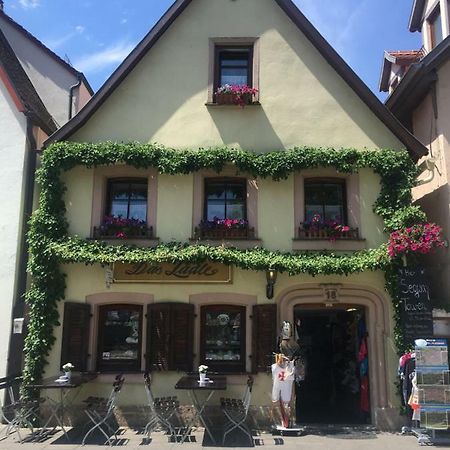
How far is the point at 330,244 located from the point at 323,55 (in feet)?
13.5

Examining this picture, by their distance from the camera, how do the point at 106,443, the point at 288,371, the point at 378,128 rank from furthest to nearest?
the point at 378,128, the point at 288,371, the point at 106,443

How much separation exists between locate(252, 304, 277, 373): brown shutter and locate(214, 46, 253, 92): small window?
16.7ft

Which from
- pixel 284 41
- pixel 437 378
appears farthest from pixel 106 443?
pixel 284 41

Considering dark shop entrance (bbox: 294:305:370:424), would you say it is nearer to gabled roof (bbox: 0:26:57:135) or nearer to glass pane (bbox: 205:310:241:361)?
glass pane (bbox: 205:310:241:361)

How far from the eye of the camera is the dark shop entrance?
10.8 m

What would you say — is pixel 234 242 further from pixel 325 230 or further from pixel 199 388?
pixel 199 388

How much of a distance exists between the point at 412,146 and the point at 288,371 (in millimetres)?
5332

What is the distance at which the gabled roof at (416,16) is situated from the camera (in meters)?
13.5

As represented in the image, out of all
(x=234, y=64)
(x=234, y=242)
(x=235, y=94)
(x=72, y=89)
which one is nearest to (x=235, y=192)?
(x=234, y=242)

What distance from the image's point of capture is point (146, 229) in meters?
10.8

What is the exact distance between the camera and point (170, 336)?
33.6ft

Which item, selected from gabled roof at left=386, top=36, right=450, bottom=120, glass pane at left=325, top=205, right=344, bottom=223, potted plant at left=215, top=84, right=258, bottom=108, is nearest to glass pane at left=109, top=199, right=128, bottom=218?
potted plant at left=215, top=84, right=258, bottom=108

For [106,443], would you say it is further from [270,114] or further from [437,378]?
[270,114]

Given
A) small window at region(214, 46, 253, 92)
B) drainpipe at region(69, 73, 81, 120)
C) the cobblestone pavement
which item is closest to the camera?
the cobblestone pavement
